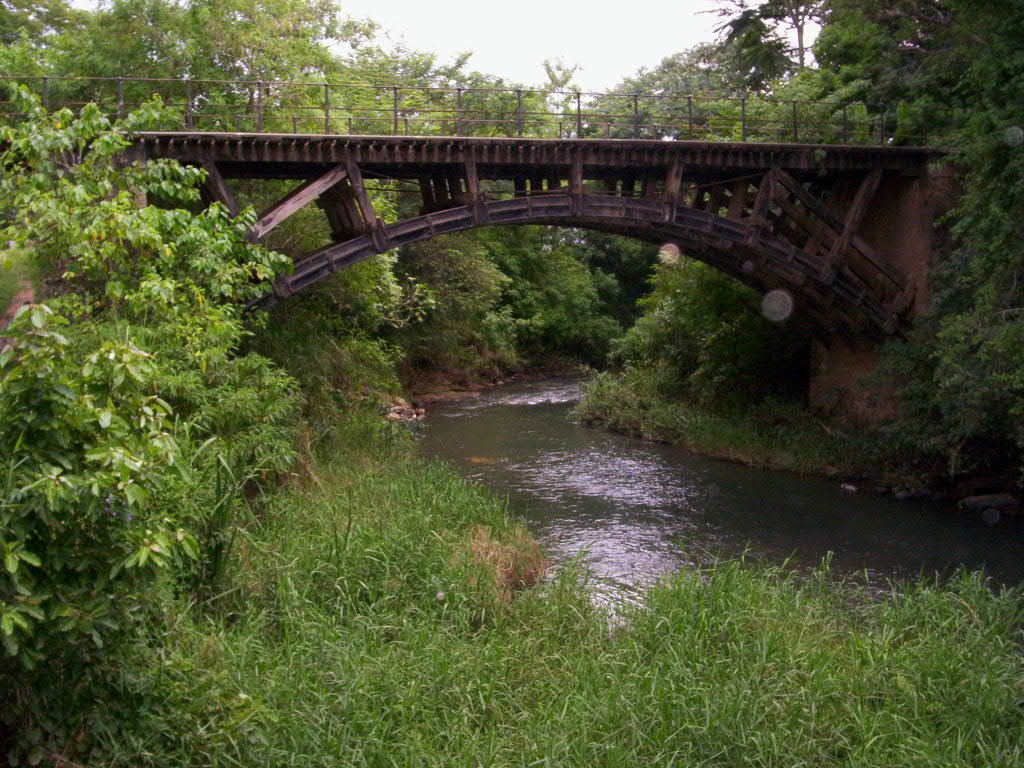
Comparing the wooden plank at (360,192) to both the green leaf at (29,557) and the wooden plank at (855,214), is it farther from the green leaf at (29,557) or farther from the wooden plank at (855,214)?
the green leaf at (29,557)

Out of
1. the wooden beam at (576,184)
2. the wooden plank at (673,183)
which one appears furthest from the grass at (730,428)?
the wooden beam at (576,184)

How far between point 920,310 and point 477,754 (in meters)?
15.5

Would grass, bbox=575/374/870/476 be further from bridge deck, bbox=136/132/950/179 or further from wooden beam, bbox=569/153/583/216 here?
wooden beam, bbox=569/153/583/216

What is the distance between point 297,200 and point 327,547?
7172 mm

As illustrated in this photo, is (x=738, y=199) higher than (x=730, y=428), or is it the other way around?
(x=738, y=199)

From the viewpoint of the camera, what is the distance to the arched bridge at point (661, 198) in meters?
14.7

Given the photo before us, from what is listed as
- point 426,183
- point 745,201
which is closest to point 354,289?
point 426,183

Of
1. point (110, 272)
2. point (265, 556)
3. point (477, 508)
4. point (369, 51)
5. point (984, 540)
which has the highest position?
point (369, 51)

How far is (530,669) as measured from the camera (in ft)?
24.0

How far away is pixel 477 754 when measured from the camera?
5930 mm

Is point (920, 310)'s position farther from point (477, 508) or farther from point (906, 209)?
point (477, 508)

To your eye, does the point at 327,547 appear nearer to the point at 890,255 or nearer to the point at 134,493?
the point at 134,493

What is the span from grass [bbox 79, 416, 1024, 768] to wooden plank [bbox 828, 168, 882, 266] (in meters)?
10.0

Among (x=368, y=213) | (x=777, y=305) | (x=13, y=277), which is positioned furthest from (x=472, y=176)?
(x=13, y=277)
